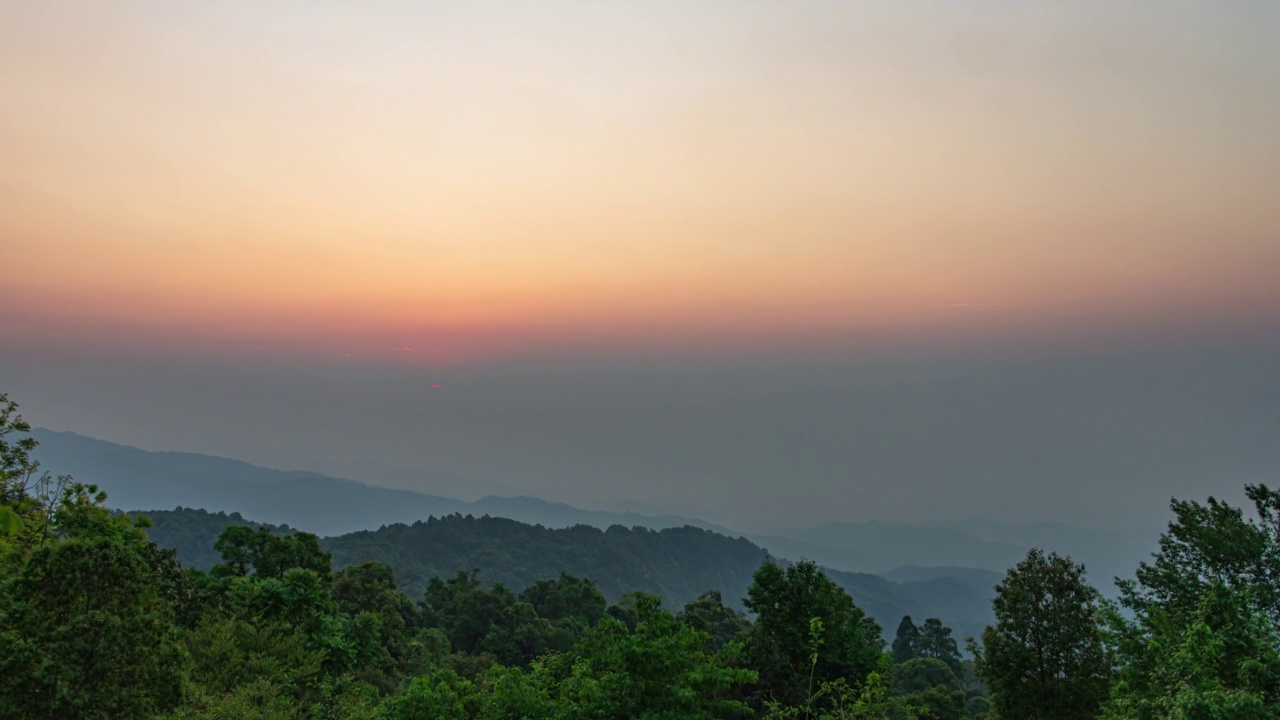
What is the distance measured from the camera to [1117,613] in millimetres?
20938

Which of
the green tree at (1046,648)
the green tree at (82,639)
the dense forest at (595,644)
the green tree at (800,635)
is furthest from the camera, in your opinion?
the green tree at (800,635)

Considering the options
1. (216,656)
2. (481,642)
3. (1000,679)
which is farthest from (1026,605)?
(481,642)

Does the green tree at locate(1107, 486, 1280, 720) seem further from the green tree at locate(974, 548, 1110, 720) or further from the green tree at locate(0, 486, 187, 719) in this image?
the green tree at locate(0, 486, 187, 719)

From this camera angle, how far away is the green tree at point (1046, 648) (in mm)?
22891

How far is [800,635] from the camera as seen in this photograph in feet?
89.4

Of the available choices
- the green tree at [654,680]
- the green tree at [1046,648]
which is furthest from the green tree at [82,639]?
the green tree at [1046,648]

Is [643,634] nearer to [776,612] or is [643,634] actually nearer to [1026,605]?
[776,612]

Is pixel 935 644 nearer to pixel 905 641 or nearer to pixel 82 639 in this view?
pixel 905 641

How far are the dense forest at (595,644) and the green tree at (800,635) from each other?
0.28ft

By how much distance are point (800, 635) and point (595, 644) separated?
1283 centimetres

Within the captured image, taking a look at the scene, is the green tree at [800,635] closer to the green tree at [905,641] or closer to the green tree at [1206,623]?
the green tree at [1206,623]

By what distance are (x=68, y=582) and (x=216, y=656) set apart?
1144 cm

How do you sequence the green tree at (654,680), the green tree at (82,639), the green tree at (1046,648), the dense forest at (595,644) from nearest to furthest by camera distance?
the green tree at (82,639)
the dense forest at (595,644)
the green tree at (654,680)
the green tree at (1046,648)

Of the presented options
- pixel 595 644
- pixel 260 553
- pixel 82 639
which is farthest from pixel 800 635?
pixel 260 553
